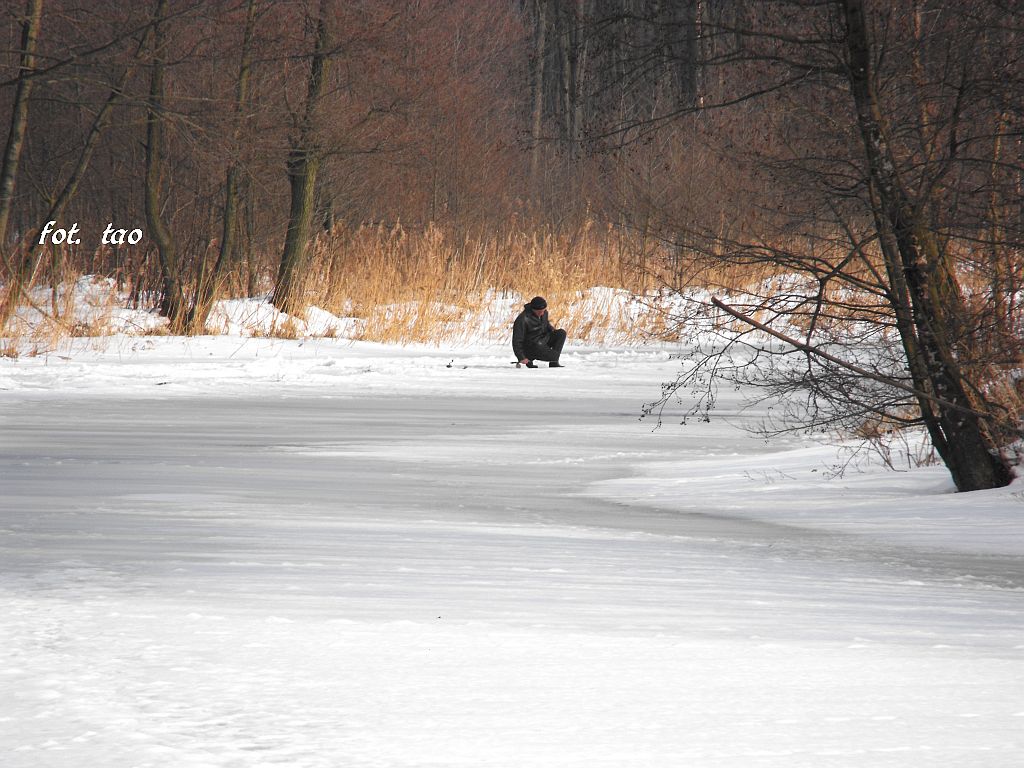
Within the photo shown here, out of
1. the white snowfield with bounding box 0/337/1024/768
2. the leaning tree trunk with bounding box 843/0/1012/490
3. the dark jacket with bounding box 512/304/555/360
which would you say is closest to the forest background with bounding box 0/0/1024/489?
the leaning tree trunk with bounding box 843/0/1012/490

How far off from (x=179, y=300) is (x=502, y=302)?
4.40 m

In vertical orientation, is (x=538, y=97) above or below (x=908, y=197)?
above

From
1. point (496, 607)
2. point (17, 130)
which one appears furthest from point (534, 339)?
point (496, 607)

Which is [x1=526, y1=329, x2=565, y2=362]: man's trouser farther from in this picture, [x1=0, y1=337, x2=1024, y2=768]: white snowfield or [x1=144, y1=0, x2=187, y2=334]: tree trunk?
[x1=0, y1=337, x2=1024, y2=768]: white snowfield

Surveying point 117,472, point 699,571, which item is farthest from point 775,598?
point 117,472

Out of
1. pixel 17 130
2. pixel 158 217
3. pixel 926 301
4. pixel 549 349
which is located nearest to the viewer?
pixel 926 301

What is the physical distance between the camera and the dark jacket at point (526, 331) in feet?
49.5

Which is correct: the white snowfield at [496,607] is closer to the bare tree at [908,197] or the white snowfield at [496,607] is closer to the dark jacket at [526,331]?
the bare tree at [908,197]

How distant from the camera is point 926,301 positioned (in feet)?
19.9

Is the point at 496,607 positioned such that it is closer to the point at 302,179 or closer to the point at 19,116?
the point at 19,116

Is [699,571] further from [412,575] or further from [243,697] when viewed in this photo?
[243,697]

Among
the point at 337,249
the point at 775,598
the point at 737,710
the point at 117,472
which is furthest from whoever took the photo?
the point at 337,249

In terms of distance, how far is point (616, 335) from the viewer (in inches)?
742

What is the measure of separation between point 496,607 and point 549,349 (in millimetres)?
11409
